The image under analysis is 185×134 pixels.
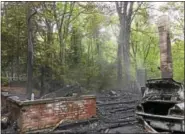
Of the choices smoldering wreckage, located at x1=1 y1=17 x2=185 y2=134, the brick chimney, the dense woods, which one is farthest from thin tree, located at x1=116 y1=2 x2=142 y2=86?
smoldering wreckage, located at x1=1 y1=17 x2=185 y2=134

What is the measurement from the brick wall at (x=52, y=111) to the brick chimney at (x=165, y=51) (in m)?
3.02

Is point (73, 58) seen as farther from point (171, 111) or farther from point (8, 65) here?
point (171, 111)

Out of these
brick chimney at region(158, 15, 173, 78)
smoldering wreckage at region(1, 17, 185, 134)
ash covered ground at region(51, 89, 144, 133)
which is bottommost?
ash covered ground at region(51, 89, 144, 133)


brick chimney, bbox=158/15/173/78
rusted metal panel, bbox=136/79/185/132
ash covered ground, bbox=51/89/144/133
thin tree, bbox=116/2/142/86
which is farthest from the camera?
thin tree, bbox=116/2/142/86

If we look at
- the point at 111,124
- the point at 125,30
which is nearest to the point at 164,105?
the point at 111,124

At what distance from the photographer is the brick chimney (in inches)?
332

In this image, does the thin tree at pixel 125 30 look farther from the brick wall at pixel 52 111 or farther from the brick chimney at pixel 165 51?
the brick wall at pixel 52 111

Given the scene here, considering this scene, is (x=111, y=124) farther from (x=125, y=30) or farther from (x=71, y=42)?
(x=125, y=30)

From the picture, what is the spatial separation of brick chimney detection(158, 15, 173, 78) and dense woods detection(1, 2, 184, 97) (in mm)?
5081

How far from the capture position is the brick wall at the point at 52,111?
5926 mm

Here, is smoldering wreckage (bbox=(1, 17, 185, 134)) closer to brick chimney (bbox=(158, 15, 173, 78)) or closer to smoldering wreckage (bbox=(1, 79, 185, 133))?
smoldering wreckage (bbox=(1, 79, 185, 133))

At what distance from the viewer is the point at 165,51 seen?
8766 millimetres

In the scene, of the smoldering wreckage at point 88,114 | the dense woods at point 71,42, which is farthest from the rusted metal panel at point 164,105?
the dense woods at point 71,42

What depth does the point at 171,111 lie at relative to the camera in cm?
572
